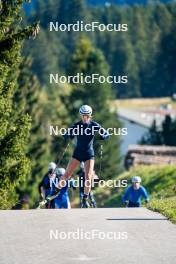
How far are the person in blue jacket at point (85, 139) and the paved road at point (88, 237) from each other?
71.0 inches

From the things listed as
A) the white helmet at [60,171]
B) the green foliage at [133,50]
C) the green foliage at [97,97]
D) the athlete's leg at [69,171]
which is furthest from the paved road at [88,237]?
the green foliage at [133,50]

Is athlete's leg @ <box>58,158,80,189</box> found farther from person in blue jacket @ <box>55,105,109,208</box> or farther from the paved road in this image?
the paved road

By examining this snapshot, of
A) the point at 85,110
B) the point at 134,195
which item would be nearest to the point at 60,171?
the point at 134,195

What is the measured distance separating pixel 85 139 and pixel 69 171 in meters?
1.16

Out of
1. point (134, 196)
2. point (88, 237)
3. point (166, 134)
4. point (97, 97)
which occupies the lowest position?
point (88, 237)

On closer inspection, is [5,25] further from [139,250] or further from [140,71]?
[140,71]

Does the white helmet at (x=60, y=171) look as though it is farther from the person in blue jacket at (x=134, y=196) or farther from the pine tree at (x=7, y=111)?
the person in blue jacket at (x=134, y=196)

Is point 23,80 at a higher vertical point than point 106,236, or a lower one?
higher

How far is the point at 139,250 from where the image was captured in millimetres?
11234

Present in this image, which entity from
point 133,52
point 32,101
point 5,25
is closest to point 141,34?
point 133,52

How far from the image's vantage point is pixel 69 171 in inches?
683

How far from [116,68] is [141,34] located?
17054 mm

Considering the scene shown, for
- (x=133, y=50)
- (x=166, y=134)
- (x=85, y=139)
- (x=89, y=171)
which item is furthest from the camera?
(x=133, y=50)

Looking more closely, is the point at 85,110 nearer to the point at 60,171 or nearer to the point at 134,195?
the point at 60,171
